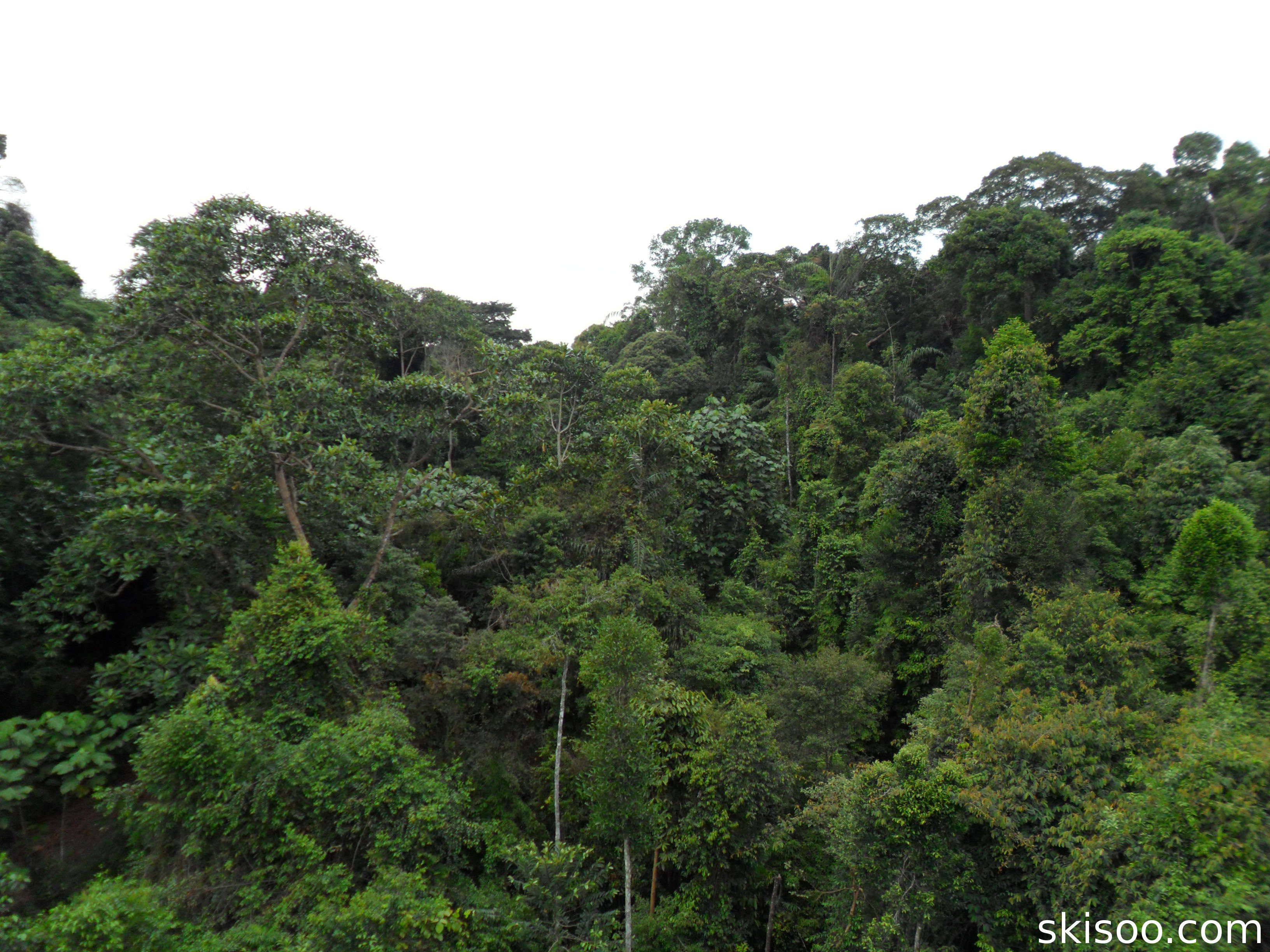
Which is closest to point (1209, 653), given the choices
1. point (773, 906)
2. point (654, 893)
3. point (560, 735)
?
point (773, 906)

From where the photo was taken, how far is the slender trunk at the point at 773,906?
8.75 m

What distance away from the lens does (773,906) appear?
8820mm

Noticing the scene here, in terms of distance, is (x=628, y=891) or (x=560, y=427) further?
(x=560, y=427)

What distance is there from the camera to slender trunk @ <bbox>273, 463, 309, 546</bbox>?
8820mm

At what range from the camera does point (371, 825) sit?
6.77 meters

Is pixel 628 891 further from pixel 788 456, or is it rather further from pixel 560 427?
pixel 788 456

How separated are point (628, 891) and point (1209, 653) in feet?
32.6

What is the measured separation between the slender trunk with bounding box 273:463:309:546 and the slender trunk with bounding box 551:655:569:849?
4527mm

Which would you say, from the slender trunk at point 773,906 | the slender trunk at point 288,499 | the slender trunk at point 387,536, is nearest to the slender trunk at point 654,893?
the slender trunk at point 773,906

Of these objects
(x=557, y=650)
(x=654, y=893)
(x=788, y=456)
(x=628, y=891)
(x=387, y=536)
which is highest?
(x=788, y=456)

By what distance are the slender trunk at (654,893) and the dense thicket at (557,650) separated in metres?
0.30

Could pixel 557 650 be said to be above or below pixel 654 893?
above

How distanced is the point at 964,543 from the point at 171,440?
14.4 m

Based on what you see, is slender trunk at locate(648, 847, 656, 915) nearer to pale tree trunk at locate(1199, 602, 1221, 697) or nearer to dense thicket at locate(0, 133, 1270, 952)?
dense thicket at locate(0, 133, 1270, 952)
